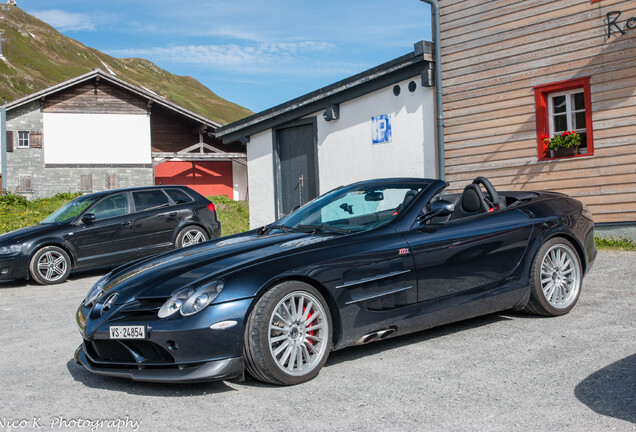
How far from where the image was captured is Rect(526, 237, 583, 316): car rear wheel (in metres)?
5.91

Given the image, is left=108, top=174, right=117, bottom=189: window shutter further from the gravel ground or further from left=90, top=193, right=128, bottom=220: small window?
the gravel ground

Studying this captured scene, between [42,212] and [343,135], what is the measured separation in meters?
12.2

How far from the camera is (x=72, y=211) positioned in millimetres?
11812

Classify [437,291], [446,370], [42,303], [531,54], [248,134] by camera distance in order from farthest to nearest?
1. [248,134]
2. [531,54]
3. [42,303]
4. [437,291]
5. [446,370]

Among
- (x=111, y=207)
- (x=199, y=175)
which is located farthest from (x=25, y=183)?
(x=111, y=207)

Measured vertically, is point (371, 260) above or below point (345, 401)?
above

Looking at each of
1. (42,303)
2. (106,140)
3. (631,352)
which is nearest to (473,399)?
(631,352)

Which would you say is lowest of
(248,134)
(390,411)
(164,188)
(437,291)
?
(390,411)

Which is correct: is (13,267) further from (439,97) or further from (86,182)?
(86,182)

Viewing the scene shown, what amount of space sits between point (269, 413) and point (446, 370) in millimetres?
1397

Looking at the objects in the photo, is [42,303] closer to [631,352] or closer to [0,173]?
[631,352]

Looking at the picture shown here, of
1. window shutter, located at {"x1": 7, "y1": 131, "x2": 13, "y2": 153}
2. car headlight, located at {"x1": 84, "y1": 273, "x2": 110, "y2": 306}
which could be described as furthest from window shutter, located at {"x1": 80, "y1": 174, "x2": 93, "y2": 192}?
car headlight, located at {"x1": 84, "y1": 273, "x2": 110, "y2": 306}

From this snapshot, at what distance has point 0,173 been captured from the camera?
35344 mm

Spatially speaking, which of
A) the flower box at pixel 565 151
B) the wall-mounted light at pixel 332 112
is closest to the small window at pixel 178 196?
the wall-mounted light at pixel 332 112
